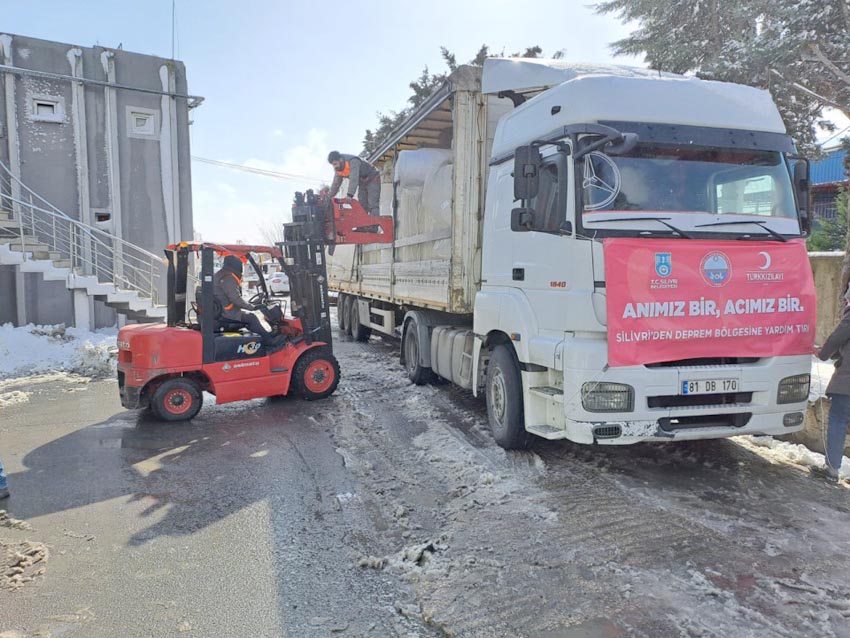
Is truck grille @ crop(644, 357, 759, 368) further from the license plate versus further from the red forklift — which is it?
the red forklift

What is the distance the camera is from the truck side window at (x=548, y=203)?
4.69 metres

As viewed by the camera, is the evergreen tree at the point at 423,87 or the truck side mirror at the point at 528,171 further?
the evergreen tree at the point at 423,87

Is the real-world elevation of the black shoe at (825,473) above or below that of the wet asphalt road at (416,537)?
above

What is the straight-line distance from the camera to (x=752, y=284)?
459 cm

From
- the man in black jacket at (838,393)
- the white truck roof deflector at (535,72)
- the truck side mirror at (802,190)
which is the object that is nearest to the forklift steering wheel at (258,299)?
the white truck roof deflector at (535,72)

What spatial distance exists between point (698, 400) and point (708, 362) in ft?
1.01

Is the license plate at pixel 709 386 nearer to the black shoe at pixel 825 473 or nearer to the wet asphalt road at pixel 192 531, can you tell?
the black shoe at pixel 825 473

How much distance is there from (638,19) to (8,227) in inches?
695

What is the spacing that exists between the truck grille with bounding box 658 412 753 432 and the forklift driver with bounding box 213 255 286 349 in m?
4.94

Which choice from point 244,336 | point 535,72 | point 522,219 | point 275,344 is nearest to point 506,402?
point 522,219

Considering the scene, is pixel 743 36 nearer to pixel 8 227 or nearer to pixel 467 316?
pixel 467 316

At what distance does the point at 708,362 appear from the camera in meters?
4.67

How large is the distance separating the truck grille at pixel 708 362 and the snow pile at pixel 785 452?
1.31m

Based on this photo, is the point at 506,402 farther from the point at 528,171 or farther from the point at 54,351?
the point at 54,351
